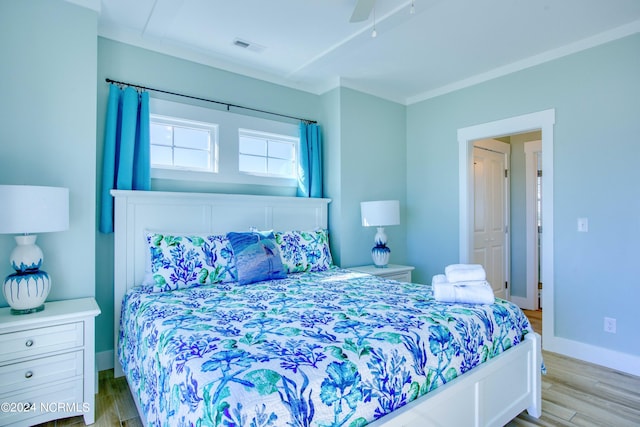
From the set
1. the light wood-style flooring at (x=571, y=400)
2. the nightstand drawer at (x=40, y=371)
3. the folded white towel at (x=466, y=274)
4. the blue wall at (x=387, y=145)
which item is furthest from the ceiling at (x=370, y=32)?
the light wood-style flooring at (x=571, y=400)

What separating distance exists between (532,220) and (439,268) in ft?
5.19

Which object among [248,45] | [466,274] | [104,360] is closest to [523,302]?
[466,274]

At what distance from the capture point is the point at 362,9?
1964 mm

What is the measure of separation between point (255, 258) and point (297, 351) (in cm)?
137

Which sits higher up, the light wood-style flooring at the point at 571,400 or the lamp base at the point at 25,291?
the lamp base at the point at 25,291

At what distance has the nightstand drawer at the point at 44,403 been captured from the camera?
5.93 ft

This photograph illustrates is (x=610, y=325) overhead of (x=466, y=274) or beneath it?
beneath

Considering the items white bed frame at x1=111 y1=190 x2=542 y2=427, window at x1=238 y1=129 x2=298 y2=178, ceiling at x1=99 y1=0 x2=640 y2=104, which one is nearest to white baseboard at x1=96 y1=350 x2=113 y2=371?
white bed frame at x1=111 y1=190 x2=542 y2=427

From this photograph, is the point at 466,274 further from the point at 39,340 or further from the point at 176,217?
the point at 39,340

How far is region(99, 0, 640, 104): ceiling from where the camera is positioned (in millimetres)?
2381

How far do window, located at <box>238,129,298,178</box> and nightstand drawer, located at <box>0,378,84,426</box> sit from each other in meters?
2.11

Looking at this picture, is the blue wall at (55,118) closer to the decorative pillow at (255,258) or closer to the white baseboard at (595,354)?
the decorative pillow at (255,258)

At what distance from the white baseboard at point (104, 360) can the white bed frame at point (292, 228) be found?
0.51 ft

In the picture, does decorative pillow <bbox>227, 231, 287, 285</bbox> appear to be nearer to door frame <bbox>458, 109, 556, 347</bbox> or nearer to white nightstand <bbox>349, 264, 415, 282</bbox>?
white nightstand <bbox>349, 264, 415, 282</bbox>
